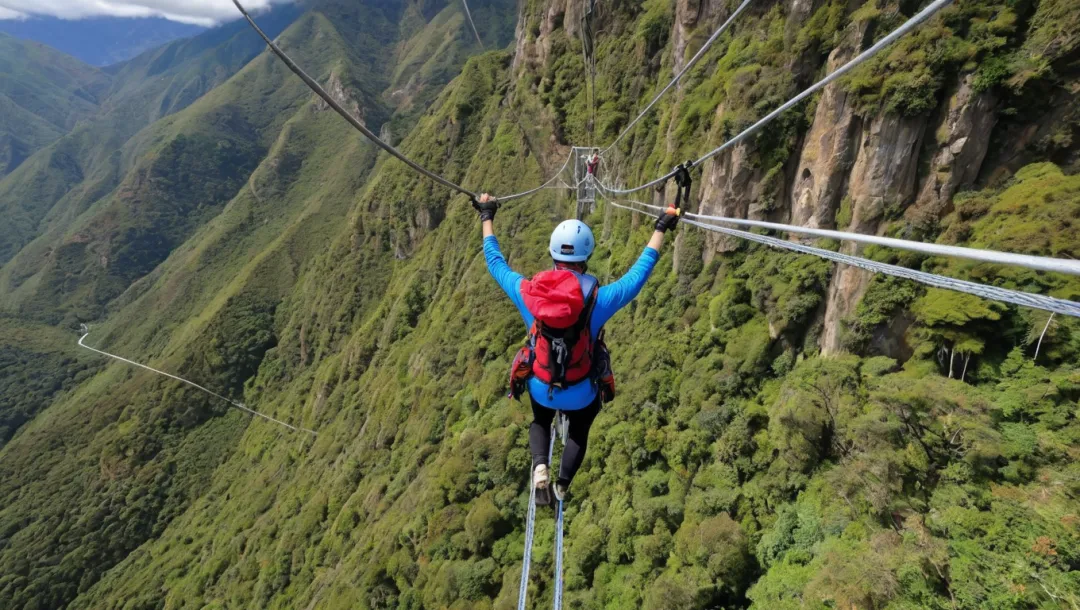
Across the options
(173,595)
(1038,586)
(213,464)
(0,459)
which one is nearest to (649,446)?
(1038,586)

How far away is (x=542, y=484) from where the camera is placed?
4754 millimetres

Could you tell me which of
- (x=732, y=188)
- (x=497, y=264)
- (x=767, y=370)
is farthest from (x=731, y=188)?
(x=497, y=264)

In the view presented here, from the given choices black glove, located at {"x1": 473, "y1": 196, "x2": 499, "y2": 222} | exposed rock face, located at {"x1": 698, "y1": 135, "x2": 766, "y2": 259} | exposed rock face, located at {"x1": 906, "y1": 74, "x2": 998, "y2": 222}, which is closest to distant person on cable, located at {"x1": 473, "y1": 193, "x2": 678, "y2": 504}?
black glove, located at {"x1": 473, "y1": 196, "x2": 499, "y2": 222}

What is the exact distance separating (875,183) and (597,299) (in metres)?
11.6

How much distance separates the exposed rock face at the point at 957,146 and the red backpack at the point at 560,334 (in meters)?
11.2

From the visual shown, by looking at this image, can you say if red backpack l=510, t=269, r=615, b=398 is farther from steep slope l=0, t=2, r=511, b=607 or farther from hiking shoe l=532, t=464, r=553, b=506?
steep slope l=0, t=2, r=511, b=607

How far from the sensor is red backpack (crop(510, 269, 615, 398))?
399 cm

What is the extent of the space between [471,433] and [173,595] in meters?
69.3

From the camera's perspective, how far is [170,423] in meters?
104

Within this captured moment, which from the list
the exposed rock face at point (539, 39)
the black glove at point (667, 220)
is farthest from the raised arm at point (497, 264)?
the exposed rock face at point (539, 39)

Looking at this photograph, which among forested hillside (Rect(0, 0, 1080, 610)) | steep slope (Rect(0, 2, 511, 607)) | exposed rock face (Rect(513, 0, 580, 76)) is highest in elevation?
exposed rock face (Rect(513, 0, 580, 76))

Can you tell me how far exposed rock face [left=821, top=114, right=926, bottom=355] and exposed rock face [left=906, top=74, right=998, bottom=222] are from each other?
43cm

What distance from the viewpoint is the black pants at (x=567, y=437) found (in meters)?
5.05

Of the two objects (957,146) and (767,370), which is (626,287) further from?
(767,370)
